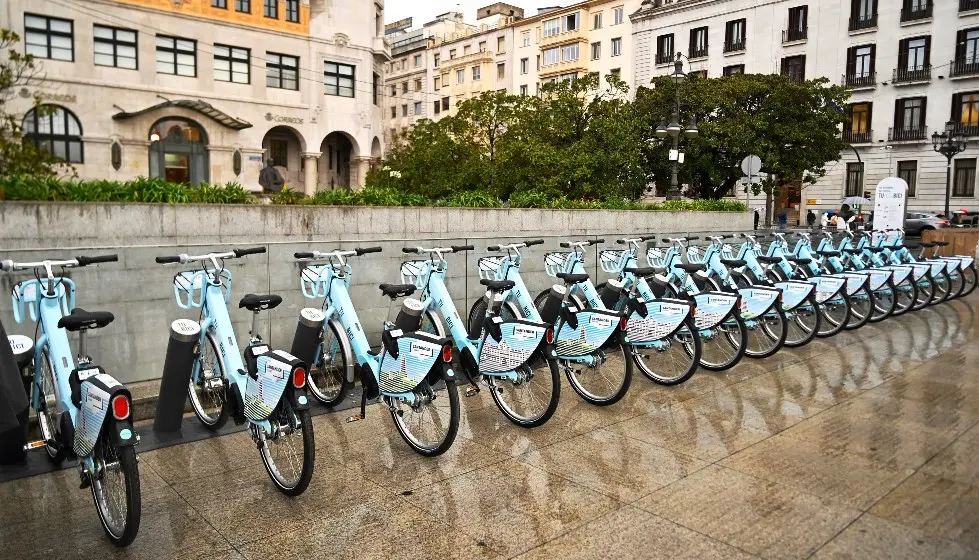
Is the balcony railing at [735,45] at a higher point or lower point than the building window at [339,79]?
higher

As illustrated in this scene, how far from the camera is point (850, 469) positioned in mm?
4965

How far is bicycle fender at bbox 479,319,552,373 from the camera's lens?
5.55 meters

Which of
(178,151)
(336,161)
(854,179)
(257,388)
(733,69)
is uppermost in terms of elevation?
(733,69)

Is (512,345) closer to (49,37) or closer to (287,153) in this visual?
(49,37)

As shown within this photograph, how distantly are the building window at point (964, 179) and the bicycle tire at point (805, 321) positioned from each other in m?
39.8

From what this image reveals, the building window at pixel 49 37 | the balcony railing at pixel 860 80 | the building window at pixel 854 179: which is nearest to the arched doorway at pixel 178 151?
the building window at pixel 49 37

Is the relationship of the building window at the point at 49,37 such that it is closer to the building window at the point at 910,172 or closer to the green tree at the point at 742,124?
the green tree at the point at 742,124

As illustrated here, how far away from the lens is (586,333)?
20.3ft

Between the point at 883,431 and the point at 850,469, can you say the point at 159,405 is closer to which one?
the point at 850,469

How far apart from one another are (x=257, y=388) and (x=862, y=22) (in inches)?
1938

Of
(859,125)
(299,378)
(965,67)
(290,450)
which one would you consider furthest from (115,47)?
(965,67)

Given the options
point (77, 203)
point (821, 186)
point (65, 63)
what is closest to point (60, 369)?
point (77, 203)

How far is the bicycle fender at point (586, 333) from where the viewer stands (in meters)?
6.12

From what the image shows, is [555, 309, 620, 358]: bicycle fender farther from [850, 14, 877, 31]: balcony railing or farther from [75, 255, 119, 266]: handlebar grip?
[850, 14, 877, 31]: balcony railing
